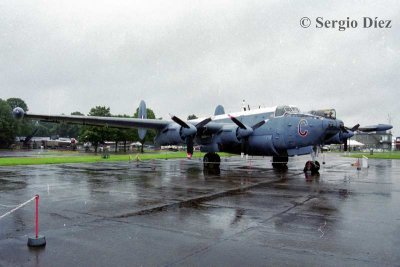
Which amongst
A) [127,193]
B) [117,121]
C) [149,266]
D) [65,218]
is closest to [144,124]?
[117,121]

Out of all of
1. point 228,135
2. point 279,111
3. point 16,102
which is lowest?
point 228,135

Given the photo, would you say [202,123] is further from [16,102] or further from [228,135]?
[16,102]

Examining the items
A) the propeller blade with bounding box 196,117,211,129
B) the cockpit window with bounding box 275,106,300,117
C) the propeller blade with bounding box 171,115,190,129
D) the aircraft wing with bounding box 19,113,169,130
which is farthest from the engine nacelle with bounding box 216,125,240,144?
the aircraft wing with bounding box 19,113,169,130

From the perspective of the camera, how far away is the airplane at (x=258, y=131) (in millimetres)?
20016

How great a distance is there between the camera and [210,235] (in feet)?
22.0

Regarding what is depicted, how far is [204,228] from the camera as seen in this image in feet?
23.7

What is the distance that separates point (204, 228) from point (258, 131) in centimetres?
1615

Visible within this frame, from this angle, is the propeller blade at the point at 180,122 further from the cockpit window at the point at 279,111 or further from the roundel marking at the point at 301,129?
the roundel marking at the point at 301,129

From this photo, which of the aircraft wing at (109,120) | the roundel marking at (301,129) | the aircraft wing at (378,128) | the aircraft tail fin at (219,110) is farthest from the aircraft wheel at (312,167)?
the aircraft tail fin at (219,110)

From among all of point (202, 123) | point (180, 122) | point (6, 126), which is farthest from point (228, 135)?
point (6, 126)

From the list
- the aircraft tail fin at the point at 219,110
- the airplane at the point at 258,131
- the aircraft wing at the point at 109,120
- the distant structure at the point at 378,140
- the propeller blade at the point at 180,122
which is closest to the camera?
the airplane at the point at 258,131

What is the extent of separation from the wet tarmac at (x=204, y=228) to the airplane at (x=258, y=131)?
777 cm

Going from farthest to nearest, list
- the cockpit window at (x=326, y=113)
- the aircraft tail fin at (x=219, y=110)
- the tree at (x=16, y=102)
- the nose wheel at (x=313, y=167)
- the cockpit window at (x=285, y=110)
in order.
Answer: the tree at (x=16, y=102) → the aircraft tail fin at (x=219, y=110) → the cockpit window at (x=285, y=110) → the nose wheel at (x=313, y=167) → the cockpit window at (x=326, y=113)

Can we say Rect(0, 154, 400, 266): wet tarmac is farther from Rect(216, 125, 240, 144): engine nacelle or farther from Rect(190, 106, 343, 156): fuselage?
Rect(216, 125, 240, 144): engine nacelle
